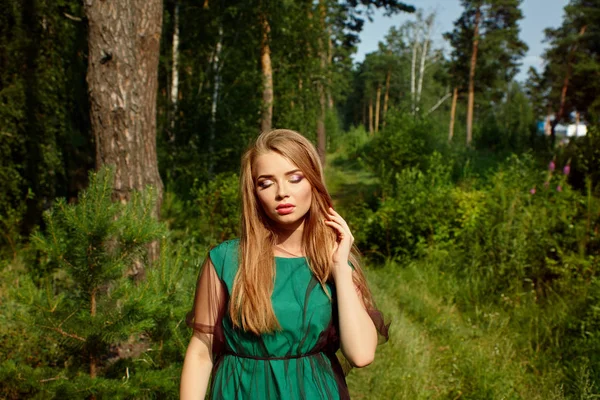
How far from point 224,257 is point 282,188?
0.96ft

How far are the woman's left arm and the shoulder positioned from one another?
321mm

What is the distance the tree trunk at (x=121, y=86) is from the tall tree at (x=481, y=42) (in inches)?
1031

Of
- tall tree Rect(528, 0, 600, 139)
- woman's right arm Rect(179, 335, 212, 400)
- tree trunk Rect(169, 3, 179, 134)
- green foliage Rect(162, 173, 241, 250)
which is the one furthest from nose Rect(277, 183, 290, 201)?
tall tree Rect(528, 0, 600, 139)

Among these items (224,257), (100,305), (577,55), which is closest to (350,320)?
(224,257)

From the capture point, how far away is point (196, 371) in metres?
1.52

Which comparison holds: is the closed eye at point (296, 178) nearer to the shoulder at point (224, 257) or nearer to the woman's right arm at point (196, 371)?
the shoulder at point (224, 257)

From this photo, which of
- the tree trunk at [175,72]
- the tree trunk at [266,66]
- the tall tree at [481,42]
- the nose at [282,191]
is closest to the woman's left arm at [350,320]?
the nose at [282,191]

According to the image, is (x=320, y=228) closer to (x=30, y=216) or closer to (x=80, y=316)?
(x=80, y=316)

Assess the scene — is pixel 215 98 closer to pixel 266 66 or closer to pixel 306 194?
pixel 266 66

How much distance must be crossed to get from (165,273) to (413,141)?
313 inches

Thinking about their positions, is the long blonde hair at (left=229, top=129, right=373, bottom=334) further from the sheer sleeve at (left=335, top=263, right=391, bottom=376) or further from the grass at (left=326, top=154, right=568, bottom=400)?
the grass at (left=326, top=154, right=568, bottom=400)

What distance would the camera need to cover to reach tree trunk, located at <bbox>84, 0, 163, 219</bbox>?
10.9ft

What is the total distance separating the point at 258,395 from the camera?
4.75 feet

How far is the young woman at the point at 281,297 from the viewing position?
1450 mm
